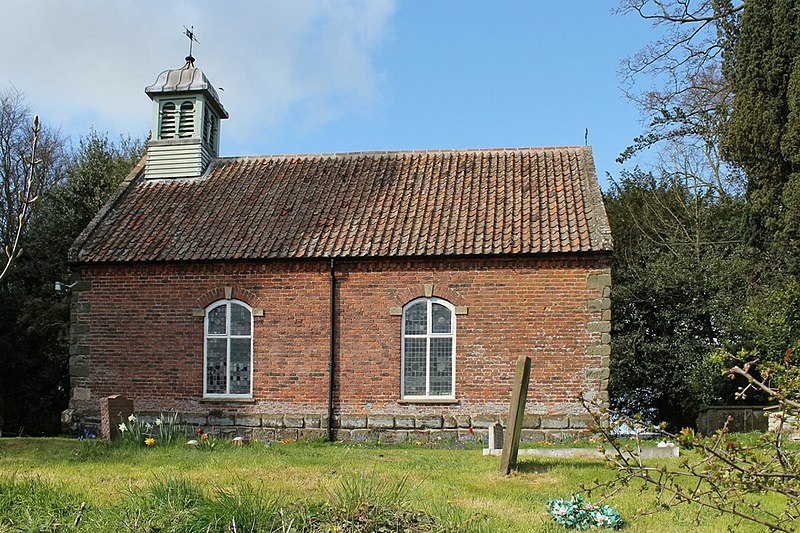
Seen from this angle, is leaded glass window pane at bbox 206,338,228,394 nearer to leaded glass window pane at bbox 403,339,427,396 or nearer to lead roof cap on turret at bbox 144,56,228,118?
leaded glass window pane at bbox 403,339,427,396

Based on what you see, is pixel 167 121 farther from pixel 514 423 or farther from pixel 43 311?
pixel 514 423

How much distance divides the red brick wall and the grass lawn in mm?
2059

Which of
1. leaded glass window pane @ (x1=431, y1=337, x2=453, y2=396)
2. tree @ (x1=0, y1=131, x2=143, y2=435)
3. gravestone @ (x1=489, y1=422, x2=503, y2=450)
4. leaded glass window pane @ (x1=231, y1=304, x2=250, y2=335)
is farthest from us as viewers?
tree @ (x1=0, y1=131, x2=143, y2=435)

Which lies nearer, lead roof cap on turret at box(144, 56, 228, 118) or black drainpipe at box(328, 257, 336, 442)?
black drainpipe at box(328, 257, 336, 442)

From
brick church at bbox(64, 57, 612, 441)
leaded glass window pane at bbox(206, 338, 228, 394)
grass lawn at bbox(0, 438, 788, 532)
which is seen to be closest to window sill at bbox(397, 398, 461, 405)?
brick church at bbox(64, 57, 612, 441)

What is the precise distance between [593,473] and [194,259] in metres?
10.3

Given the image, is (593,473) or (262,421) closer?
(593,473)

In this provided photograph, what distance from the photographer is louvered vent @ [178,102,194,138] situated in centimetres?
2147

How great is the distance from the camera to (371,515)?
6.68m

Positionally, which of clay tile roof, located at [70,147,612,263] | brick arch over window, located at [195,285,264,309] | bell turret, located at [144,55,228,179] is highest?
bell turret, located at [144,55,228,179]

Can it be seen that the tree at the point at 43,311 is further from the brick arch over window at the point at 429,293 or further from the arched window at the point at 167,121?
the brick arch over window at the point at 429,293

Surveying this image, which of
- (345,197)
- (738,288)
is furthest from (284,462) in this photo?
(738,288)

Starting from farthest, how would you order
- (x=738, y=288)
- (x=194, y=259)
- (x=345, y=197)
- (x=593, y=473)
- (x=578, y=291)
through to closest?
(x=738, y=288)
(x=345, y=197)
(x=194, y=259)
(x=578, y=291)
(x=593, y=473)

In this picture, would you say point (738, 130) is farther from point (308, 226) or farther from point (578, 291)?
point (308, 226)
